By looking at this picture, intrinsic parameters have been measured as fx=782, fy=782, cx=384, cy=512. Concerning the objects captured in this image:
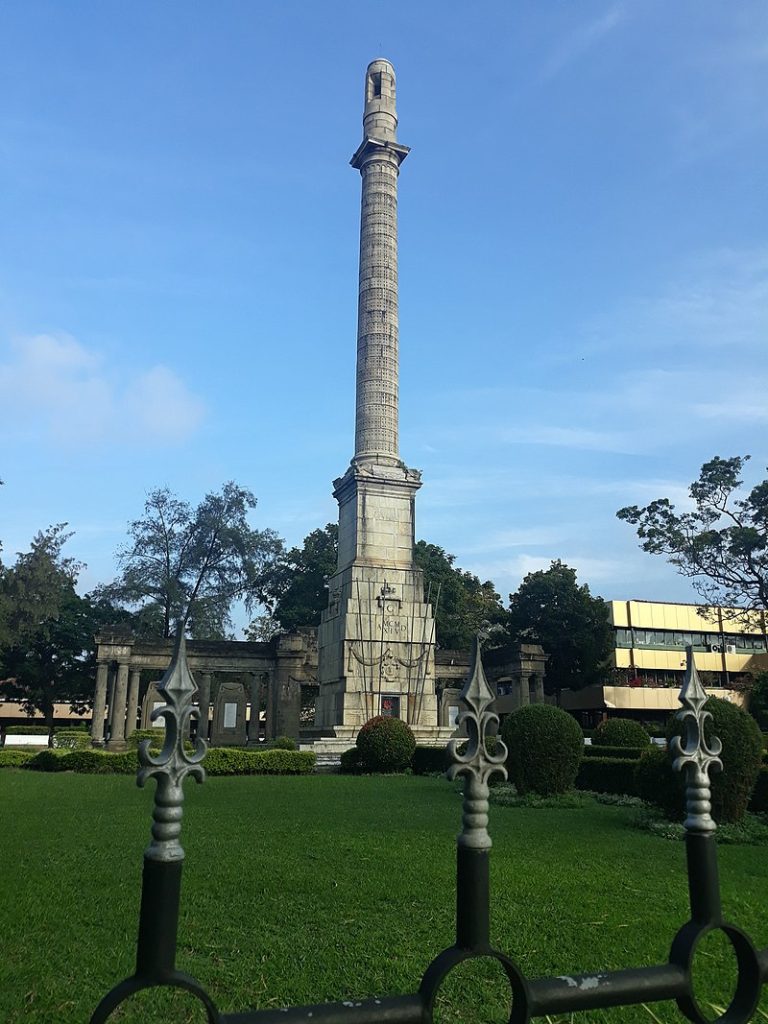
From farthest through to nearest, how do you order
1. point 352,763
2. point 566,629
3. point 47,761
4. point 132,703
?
point 566,629
point 132,703
point 352,763
point 47,761

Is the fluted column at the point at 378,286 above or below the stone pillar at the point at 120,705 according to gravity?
above

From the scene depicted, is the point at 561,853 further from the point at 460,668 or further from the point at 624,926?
the point at 460,668

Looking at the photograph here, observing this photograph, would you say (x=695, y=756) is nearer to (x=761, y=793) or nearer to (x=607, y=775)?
(x=761, y=793)

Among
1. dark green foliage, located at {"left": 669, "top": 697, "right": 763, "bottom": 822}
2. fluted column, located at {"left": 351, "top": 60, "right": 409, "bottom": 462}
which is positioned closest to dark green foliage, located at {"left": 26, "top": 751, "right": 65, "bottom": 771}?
fluted column, located at {"left": 351, "top": 60, "right": 409, "bottom": 462}

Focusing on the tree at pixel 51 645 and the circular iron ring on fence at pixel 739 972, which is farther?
the tree at pixel 51 645

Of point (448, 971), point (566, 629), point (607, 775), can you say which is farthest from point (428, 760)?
point (566, 629)

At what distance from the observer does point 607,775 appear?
1775cm

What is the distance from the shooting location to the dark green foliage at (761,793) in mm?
13719

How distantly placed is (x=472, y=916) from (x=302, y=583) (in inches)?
1946

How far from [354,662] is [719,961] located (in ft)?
86.7

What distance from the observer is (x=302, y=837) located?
10.4 meters

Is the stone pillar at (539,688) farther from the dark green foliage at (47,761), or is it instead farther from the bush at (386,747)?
the dark green foliage at (47,761)

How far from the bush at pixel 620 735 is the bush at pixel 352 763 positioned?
7855mm

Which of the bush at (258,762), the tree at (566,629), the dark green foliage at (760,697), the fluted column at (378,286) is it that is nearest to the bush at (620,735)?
the dark green foliage at (760,697)
